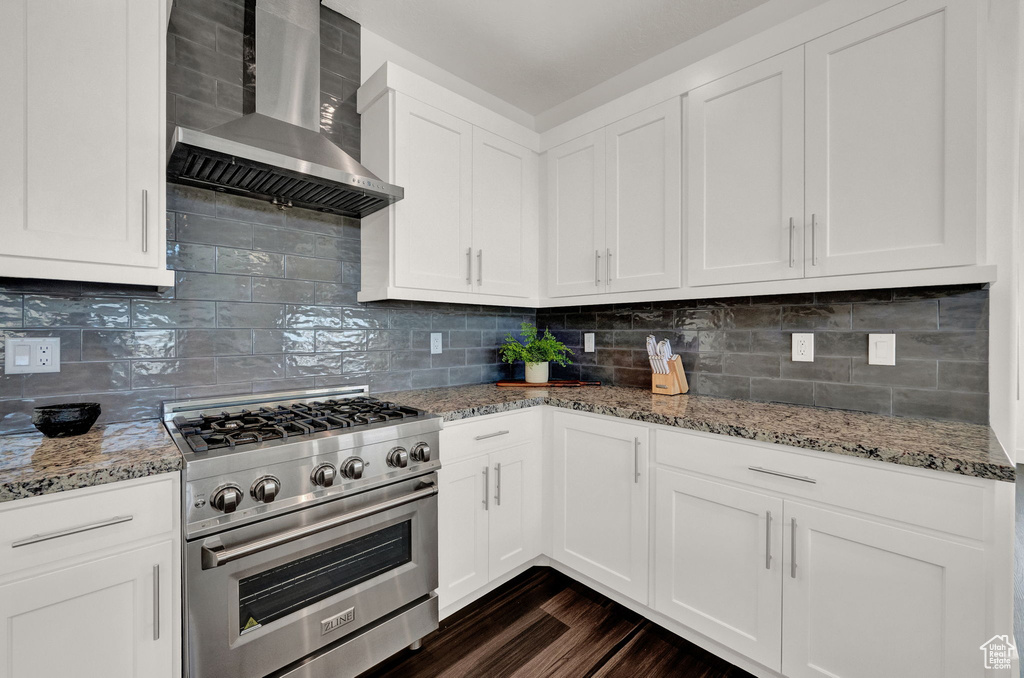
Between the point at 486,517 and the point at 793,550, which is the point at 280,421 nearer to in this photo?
the point at 486,517

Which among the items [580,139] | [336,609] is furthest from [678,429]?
[580,139]

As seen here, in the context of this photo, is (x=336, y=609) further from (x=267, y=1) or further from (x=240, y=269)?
(x=267, y=1)

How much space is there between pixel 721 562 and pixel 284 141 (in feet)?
7.51

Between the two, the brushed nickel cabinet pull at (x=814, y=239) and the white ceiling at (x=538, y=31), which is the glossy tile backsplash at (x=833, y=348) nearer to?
the brushed nickel cabinet pull at (x=814, y=239)

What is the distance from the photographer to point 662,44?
239cm

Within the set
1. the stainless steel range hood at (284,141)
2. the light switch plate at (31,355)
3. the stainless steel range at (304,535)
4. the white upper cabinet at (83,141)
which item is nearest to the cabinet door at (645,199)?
the stainless steel range hood at (284,141)

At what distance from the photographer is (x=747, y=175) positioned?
1.85 meters

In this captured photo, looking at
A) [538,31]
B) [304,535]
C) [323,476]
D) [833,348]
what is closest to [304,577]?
[304,535]

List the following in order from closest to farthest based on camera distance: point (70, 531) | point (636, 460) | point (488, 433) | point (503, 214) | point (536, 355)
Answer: point (70, 531) → point (636, 460) → point (488, 433) → point (503, 214) → point (536, 355)

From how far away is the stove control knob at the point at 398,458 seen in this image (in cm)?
163

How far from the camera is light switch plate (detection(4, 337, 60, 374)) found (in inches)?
56.6

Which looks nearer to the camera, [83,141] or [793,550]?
[83,141]

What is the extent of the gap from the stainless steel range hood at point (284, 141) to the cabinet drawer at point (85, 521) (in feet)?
3.52

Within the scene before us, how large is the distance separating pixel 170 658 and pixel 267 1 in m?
2.38
